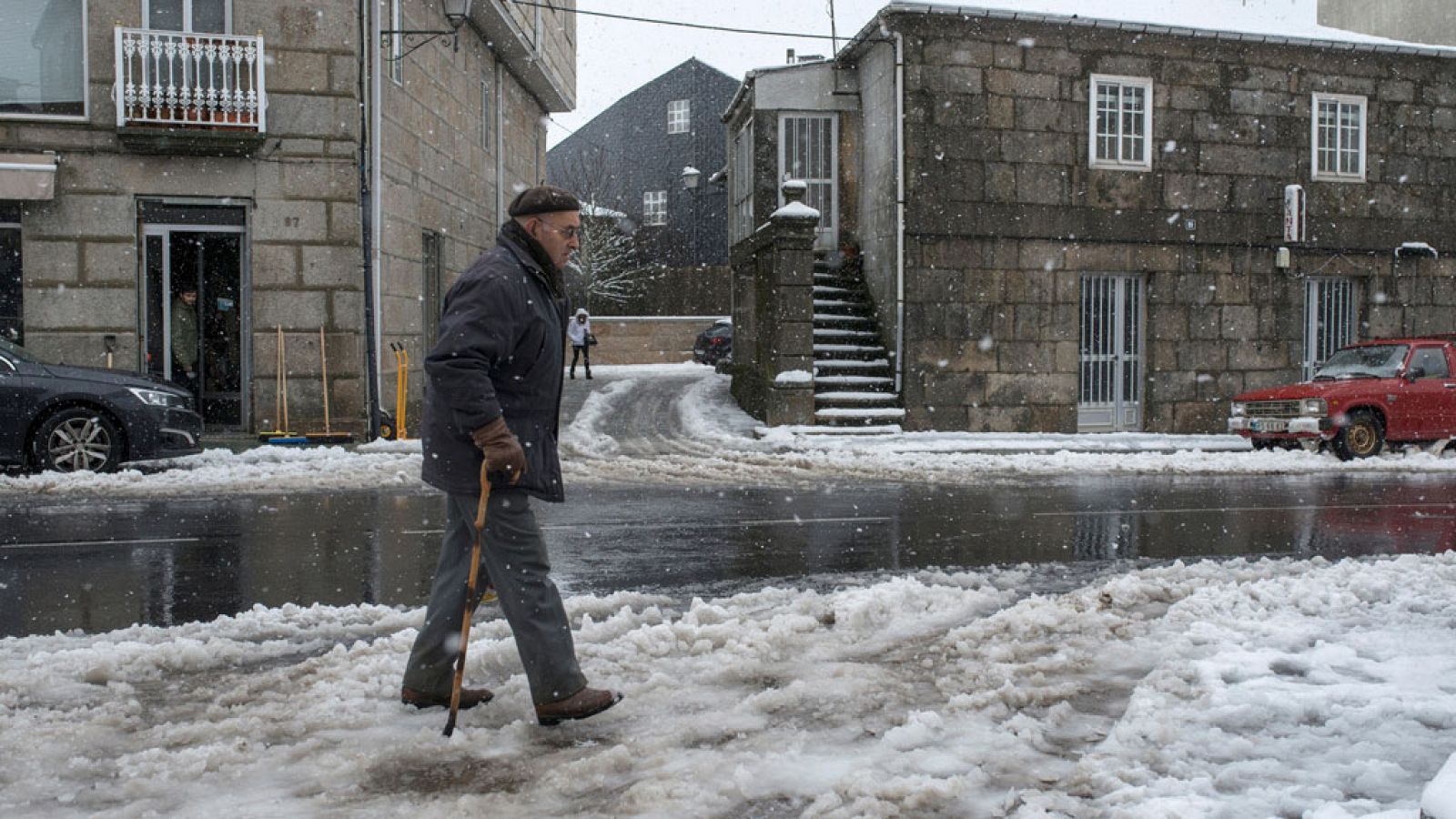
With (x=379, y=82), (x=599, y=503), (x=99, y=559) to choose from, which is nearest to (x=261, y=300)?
(x=379, y=82)

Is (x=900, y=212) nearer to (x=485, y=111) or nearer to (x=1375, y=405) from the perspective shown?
(x=1375, y=405)

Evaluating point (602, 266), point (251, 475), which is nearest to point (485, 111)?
point (251, 475)

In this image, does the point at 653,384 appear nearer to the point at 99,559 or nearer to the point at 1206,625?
the point at 99,559

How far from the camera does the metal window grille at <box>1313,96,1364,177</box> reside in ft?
65.4

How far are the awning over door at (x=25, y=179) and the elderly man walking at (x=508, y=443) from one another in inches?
509

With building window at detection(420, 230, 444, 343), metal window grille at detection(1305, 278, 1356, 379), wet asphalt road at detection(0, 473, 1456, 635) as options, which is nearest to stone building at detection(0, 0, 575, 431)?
building window at detection(420, 230, 444, 343)

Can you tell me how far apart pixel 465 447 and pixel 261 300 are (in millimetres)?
12680

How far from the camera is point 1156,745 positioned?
4066 millimetres

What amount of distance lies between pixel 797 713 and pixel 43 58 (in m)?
15.3

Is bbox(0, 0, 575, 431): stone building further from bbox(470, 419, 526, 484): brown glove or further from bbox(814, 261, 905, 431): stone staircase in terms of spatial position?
bbox(470, 419, 526, 484): brown glove

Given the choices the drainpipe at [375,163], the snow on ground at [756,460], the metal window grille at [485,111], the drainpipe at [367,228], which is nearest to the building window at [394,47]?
the drainpipe at [375,163]

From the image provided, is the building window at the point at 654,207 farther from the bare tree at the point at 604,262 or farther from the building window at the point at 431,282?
the building window at the point at 431,282

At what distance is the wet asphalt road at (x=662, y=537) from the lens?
6.84 m

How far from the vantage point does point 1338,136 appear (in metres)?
20.0
